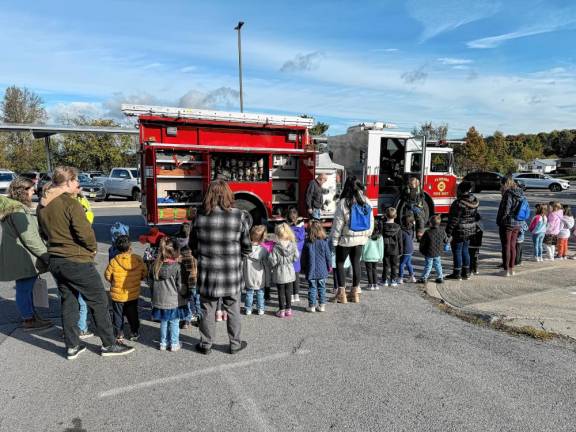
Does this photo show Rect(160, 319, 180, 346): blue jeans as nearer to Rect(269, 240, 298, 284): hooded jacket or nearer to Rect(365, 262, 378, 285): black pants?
Rect(269, 240, 298, 284): hooded jacket

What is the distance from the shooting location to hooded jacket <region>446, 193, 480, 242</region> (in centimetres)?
670

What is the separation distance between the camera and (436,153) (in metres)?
11.9

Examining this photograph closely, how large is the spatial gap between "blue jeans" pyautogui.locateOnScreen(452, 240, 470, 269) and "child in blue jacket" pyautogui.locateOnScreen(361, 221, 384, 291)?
126 cm

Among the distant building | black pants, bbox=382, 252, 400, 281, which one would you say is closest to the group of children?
black pants, bbox=382, 252, 400, 281

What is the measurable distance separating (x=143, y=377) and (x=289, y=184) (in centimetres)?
724

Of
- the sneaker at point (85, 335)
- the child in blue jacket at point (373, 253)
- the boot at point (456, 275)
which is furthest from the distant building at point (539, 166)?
the sneaker at point (85, 335)

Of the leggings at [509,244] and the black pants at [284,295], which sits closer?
the black pants at [284,295]

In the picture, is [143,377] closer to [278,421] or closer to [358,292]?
[278,421]

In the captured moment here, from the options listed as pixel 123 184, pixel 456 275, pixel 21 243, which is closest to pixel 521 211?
pixel 456 275

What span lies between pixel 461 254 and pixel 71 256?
18.4 ft

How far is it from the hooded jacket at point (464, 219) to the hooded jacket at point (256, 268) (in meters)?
3.21

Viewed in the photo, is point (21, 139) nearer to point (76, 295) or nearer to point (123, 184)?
point (123, 184)

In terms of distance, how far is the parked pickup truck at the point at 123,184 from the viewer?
2190 centimetres

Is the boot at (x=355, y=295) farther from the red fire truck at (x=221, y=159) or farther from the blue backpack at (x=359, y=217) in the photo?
the red fire truck at (x=221, y=159)
